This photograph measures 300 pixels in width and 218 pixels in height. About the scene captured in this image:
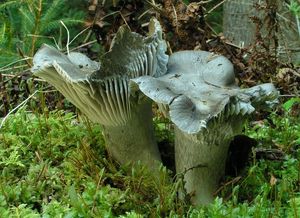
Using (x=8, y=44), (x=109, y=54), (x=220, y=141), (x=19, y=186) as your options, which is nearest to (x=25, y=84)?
(x=8, y=44)

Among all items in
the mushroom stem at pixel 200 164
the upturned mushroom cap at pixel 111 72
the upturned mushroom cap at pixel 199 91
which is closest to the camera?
the upturned mushroom cap at pixel 199 91

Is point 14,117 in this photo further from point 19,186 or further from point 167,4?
point 167,4

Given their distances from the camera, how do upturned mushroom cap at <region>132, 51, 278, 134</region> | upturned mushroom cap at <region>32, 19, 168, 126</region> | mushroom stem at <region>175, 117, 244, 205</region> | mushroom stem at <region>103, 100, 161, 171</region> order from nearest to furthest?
upturned mushroom cap at <region>132, 51, 278, 134</region> < upturned mushroom cap at <region>32, 19, 168, 126</region> < mushroom stem at <region>175, 117, 244, 205</region> < mushroom stem at <region>103, 100, 161, 171</region>

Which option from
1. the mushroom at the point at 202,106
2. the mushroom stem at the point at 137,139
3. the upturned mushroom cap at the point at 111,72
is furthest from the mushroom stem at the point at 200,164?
the upturned mushroom cap at the point at 111,72

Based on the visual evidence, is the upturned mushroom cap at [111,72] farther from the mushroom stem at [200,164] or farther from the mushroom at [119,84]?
the mushroom stem at [200,164]

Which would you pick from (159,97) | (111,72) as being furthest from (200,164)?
(111,72)

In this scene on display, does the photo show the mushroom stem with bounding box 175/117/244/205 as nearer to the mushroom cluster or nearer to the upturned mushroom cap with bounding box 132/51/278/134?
the mushroom cluster

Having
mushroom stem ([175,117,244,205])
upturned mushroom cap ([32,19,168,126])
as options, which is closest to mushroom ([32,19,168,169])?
upturned mushroom cap ([32,19,168,126])

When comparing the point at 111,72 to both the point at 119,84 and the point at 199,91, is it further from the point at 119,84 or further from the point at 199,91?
the point at 199,91
